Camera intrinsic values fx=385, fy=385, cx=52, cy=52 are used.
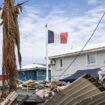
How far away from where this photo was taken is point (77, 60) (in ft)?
135

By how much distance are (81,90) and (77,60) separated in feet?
102

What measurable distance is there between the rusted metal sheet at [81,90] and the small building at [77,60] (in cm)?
2449

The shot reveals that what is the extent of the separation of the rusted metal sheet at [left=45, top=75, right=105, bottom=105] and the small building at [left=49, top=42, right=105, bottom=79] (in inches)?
964

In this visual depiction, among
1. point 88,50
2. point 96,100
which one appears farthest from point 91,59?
point 96,100

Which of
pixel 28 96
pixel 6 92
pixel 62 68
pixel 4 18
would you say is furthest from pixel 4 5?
pixel 62 68

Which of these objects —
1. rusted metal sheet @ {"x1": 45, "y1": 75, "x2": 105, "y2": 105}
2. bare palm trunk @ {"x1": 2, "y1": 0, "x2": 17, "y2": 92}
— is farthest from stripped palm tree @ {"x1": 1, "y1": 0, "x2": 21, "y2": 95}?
rusted metal sheet @ {"x1": 45, "y1": 75, "x2": 105, "y2": 105}

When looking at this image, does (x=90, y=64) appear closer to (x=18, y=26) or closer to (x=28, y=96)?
(x=28, y=96)

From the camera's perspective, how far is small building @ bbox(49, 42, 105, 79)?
37719 millimetres

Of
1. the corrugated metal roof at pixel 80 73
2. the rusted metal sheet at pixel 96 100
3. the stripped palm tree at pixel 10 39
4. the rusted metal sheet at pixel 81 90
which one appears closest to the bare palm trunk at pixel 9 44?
the stripped palm tree at pixel 10 39

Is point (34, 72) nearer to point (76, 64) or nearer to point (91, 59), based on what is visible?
point (76, 64)

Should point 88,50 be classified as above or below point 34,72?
above

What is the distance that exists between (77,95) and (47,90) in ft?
26.9

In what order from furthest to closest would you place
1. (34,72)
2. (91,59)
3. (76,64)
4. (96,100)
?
(34,72) < (76,64) < (91,59) < (96,100)

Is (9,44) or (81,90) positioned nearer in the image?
(81,90)
